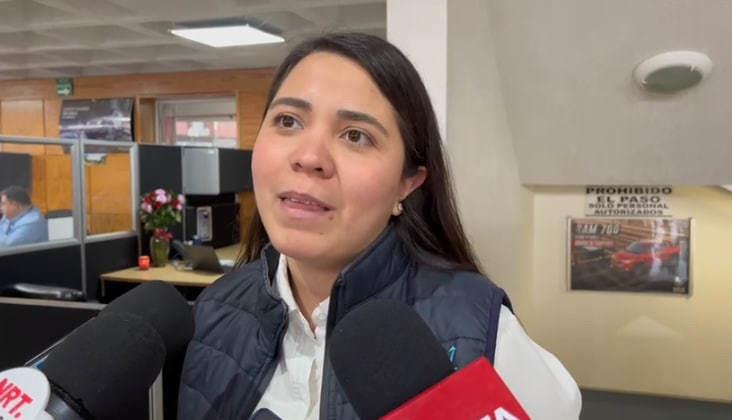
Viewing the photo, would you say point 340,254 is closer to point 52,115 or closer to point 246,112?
point 246,112

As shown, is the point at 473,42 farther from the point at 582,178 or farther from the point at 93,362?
the point at 93,362

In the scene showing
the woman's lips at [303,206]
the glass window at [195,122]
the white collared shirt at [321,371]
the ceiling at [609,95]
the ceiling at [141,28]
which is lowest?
the white collared shirt at [321,371]

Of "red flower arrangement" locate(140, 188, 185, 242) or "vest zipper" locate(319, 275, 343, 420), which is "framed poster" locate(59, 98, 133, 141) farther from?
"vest zipper" locate(319, 275, 343, 420)

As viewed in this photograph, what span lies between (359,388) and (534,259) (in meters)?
2.70

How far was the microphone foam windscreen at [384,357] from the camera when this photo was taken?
641mm

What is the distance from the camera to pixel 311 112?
2.81ft

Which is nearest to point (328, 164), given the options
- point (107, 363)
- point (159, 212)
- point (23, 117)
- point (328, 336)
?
point (328, 336)

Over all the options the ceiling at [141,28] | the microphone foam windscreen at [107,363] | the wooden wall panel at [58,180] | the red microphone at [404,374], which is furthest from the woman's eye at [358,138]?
the wooden wall panel at [58,180]

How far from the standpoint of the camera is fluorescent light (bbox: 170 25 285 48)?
16.2 feet

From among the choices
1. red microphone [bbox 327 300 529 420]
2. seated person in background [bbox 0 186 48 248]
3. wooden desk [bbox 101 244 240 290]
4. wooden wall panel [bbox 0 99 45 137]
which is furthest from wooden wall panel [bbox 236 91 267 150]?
red microphone [bbox 327 300 529 420]

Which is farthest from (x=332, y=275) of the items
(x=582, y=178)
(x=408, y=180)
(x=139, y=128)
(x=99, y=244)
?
(x=139, y=128)

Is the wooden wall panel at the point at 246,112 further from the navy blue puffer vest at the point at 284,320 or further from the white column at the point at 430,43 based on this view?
the navy blue puffer vest at the point at 284,320

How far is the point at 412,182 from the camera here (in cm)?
98

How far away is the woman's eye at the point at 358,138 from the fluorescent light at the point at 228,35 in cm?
426
